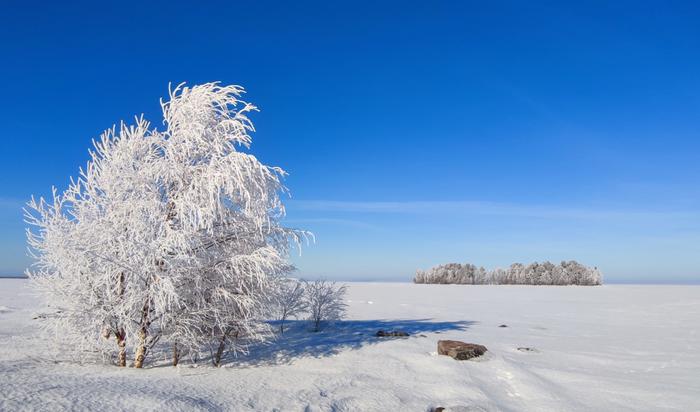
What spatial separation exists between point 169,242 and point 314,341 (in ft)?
22.5

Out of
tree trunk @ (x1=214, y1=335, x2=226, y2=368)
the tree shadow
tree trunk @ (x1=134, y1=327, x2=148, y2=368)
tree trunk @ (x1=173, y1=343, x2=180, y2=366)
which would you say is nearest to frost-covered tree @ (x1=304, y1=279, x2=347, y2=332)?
the tree shadow

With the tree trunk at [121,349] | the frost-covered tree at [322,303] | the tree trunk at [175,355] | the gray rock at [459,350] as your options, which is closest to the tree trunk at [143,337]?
the tree trunk at [121,349]

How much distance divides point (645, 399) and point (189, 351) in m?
9.49

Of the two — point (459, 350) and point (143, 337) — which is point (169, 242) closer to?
point (143, 337)

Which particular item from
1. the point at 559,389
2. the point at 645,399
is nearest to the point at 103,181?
the point at 559,389

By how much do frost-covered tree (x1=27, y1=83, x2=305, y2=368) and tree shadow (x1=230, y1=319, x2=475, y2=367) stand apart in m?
1.07

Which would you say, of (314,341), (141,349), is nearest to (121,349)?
(141,349)

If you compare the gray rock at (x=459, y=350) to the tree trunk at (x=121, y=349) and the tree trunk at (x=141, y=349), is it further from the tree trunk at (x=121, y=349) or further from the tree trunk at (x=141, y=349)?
the tree trunk at (x=121, y=349)

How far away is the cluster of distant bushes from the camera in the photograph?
96.5 metres

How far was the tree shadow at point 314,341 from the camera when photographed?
11.8 meters

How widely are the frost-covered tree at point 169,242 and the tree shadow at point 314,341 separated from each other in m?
1.07

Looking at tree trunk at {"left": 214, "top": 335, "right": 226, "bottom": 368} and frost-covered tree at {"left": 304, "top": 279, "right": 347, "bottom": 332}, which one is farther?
frost-covered tree at {"left": 304, "top": 279, "right": 347, "bottom": 332}

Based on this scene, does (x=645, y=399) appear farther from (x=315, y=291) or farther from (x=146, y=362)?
(x=315, y=291)

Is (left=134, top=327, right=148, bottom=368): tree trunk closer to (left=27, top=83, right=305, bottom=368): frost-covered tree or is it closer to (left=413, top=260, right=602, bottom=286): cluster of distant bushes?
(left=27, top=83, right=305, bottom=368): frost-covered tree
